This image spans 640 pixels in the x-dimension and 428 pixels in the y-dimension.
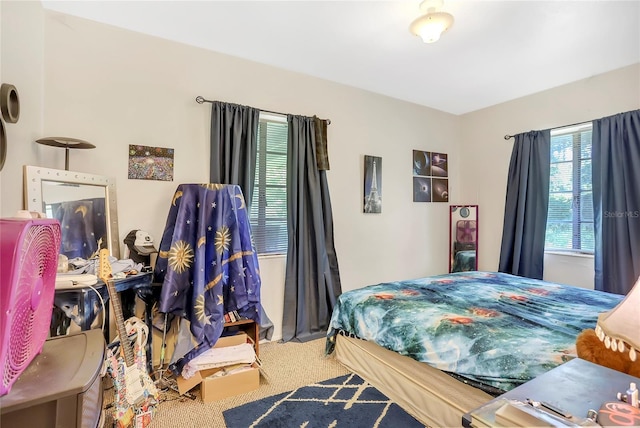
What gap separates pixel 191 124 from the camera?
2.66 metres

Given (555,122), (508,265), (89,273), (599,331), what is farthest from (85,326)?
(555,122)

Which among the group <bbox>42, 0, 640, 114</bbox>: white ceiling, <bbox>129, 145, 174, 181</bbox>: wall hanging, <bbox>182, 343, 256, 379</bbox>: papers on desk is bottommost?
<bbox>182, 343, 256, 379</bbox>: papers on desk

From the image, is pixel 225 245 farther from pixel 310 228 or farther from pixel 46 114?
pixel 46 114

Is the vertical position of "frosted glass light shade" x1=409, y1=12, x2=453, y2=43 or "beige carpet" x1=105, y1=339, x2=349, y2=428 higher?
"frosted glass light shade" x1=409, y1=12, x2=453, y2=43

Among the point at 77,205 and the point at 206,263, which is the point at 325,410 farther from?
the point at 77,205

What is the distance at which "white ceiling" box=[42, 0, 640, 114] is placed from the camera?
2.13 m

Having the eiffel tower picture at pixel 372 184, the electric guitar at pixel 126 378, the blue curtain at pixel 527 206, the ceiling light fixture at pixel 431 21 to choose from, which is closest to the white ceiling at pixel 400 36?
the ceiling light fixture at pixel 431 21

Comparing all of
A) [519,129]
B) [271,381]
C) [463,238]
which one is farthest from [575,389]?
[519,129]

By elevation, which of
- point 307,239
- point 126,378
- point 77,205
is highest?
point 77,205

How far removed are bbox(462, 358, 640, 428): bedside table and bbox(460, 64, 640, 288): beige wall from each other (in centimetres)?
277

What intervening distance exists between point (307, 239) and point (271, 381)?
4.30ft

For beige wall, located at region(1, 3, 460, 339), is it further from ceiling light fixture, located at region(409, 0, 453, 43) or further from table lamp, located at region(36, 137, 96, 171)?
ceiling light fixture, located at region(409, 0, 453, 43)

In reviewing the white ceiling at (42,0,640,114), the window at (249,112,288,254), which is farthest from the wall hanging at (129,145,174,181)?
the white ceiling at (42,0,640,114)

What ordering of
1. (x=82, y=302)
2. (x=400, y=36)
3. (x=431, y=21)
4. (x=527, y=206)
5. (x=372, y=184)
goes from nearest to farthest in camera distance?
1. (x=82, y=302)
2. (x=431, y=21)
3. (x=400, y=36)
4. (x=527, y=206)
5. (x=372, y=184)
